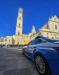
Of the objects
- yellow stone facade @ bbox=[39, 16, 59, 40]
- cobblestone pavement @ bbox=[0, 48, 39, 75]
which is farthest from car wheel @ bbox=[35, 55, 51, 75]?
yellow stone facade @ bbox=[39, 16, 59, 40]

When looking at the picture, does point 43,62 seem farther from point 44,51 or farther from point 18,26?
Result: point 18,26

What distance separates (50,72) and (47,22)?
8111 cm

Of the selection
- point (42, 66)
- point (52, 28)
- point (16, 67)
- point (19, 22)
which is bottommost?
point (16, 67)

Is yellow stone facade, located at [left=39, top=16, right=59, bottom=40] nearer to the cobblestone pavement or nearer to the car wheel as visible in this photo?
the cobblestone pavement

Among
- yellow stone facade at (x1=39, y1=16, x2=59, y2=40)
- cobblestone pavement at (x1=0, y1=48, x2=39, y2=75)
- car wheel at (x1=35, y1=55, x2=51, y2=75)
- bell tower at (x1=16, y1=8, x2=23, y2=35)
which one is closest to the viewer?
car wheel at (x1=35, y1=55, x2=51, y2=75)

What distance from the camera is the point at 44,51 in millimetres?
4469

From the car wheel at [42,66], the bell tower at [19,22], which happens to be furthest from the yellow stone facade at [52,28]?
the car wheel at [42,66]

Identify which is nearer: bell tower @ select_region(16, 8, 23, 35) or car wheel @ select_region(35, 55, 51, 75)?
car wheel @ select_region(35, 55, 51, 75)

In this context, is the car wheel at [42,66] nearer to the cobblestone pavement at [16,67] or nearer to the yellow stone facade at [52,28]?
the cobblestone pavement at [16,67]

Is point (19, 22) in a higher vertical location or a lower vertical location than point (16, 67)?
higher

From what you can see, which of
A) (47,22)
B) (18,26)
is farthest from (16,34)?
(47,22)

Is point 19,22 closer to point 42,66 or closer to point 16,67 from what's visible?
point 16,67

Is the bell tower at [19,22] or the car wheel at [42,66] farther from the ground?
the bell tower at [19,22]

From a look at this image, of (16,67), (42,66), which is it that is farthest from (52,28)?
(42,66)
